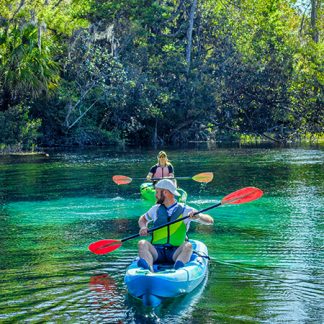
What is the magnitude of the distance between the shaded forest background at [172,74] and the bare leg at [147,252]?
27.9 metres

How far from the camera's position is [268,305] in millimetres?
8586

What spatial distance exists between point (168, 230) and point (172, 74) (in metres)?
35.7

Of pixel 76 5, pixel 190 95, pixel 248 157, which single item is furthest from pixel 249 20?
pixel 248 157

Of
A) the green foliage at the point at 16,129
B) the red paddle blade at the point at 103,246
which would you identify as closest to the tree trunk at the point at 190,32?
the green foliage at the point at 16,129

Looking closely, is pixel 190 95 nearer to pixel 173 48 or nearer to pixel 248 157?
pixel 173 48

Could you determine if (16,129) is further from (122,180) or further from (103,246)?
(103,246)

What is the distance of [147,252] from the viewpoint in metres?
9.19

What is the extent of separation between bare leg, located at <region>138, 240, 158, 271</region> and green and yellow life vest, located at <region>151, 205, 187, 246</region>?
0.72ft

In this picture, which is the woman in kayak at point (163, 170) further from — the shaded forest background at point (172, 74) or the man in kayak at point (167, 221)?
the shaded forest background at point (172, 74)

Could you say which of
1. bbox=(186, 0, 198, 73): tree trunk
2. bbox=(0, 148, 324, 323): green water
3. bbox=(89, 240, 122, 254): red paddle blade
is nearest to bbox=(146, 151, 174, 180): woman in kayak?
bbox=(0, 148, 324, 323): green water

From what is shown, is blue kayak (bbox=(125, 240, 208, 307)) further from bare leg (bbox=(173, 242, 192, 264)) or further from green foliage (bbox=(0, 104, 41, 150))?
green foliage (bbox=(0, 104, 41, 150))

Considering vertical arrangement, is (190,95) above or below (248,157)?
above

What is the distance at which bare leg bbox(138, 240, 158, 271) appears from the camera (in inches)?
360

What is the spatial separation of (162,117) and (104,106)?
11.7 ft
